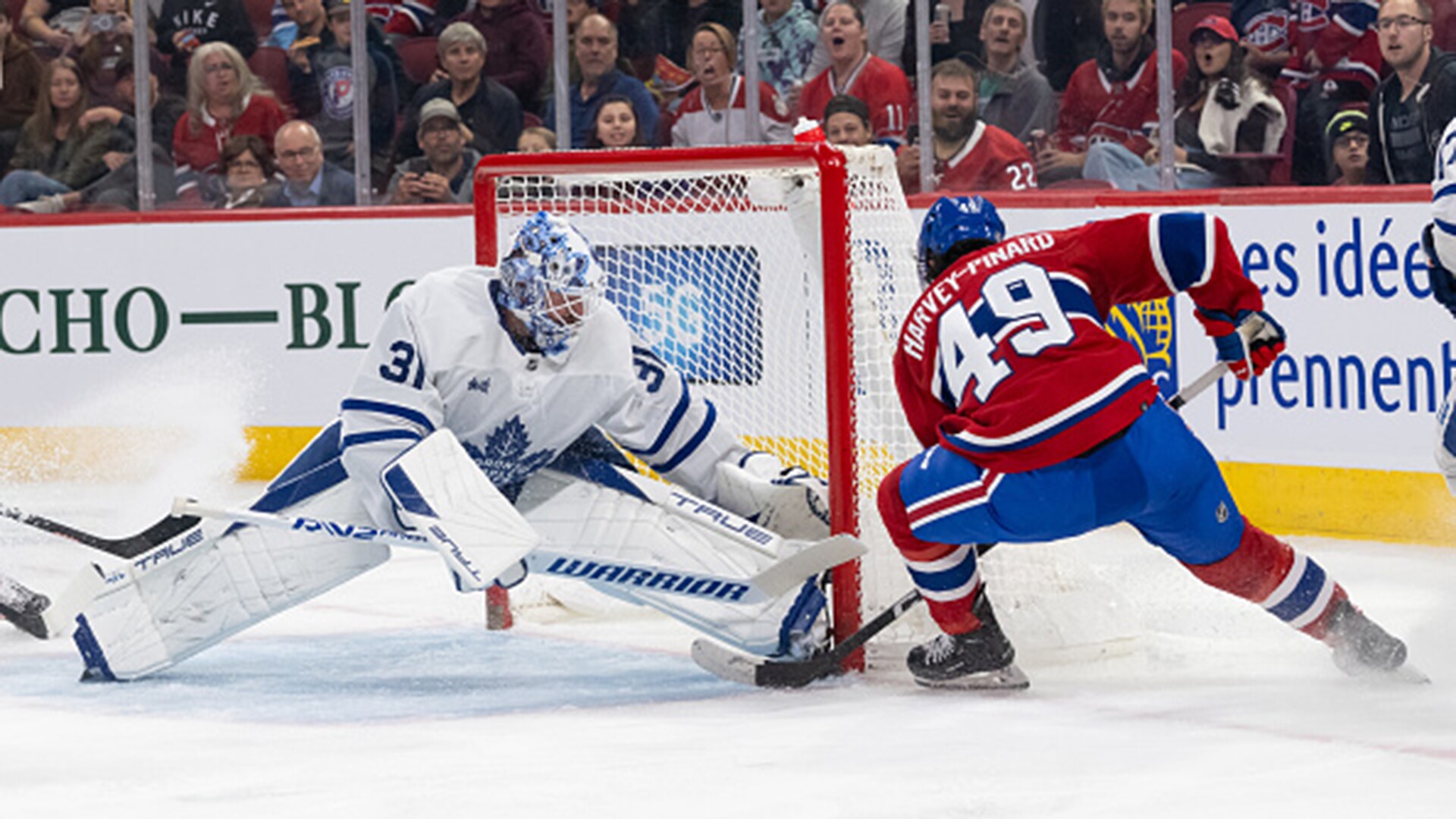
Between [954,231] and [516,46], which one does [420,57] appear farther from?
[954,231]

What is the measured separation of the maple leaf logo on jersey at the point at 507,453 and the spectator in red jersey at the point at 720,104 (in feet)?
8.12

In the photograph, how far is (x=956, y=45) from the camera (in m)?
5.66

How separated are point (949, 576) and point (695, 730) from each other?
1.57 feet

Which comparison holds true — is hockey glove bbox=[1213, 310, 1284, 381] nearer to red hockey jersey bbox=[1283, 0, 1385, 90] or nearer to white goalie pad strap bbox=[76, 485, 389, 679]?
white goalie pad strap bbox=[76, 485, 389, 679]

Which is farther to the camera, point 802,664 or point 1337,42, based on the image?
point 1337,42

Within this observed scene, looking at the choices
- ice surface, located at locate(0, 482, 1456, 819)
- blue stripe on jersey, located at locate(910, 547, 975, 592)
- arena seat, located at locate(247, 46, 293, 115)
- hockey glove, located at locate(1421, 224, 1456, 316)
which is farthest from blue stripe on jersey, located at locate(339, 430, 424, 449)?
arena seat, located at locate(247, 46, 293, 115)

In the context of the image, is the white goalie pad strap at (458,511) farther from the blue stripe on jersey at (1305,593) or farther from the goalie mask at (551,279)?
the blue stripe on jersey at (1305,593)

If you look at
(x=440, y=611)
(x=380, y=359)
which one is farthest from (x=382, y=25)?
(x=380, y=359)

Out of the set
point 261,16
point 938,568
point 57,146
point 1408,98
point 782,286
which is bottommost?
point 938,568

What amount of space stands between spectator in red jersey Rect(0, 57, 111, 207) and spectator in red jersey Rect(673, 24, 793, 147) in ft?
6.45

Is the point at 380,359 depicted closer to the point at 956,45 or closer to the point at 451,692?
the point at 451,692

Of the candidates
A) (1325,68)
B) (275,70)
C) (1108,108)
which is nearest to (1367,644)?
(1325,68)

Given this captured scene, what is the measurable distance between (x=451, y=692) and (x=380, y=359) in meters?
0.58

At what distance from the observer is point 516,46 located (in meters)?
6.32
